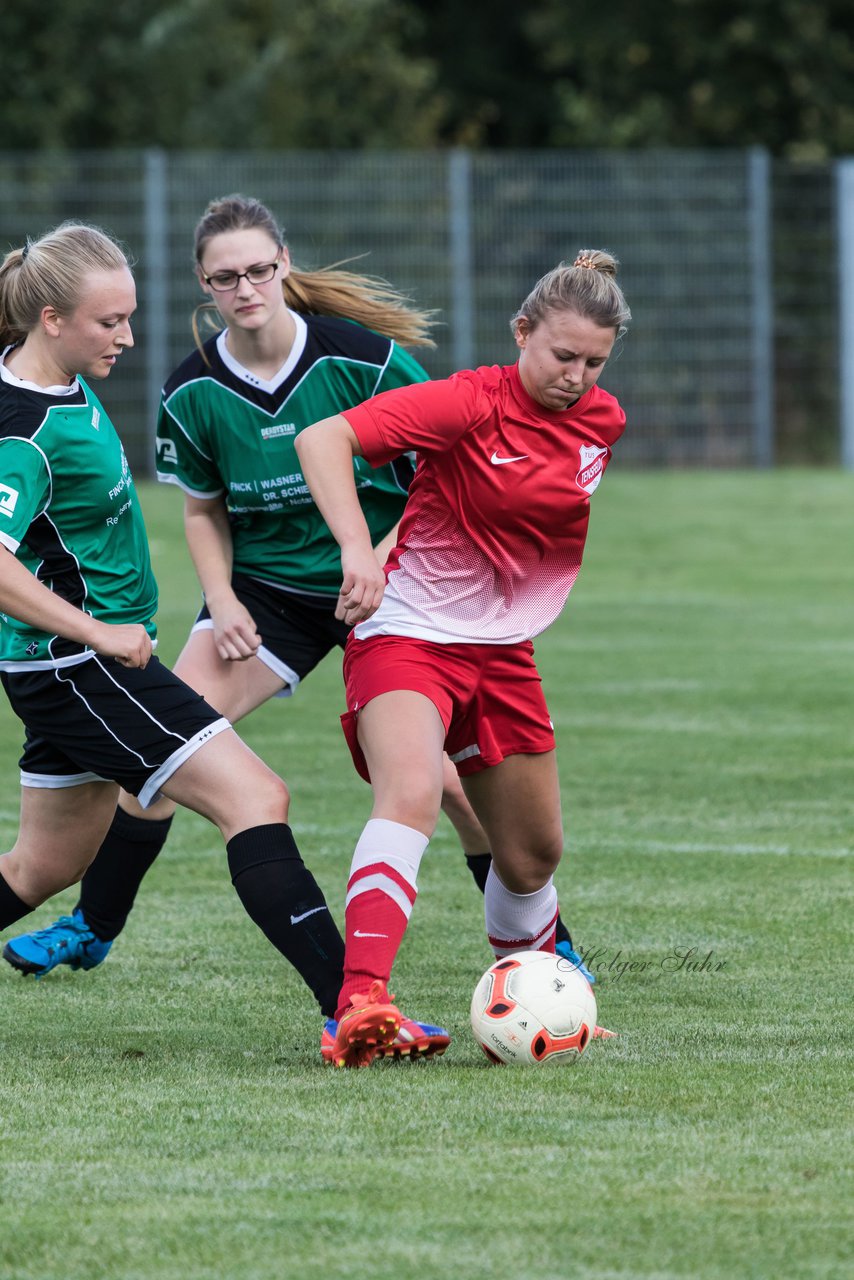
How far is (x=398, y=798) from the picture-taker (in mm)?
4551

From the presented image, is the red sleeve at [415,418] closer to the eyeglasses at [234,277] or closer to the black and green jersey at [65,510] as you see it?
the black and green jersey at [65,510]

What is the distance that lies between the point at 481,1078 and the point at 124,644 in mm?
1166

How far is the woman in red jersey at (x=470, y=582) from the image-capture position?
4535 mm

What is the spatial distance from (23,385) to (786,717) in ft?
20.4

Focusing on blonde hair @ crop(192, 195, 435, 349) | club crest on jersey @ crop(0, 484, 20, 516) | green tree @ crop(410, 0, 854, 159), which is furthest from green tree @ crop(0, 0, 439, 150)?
club crest on jersey @ crop(0, 484, 20, 516)

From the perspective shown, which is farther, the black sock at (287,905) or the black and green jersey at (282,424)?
the black and green jersey at (282,424)

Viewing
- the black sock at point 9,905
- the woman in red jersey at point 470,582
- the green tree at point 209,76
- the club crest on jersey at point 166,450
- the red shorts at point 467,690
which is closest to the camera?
the woman in red jersey at point 470,582

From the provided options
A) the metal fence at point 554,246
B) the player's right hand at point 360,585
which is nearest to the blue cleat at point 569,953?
the player's right hand at point 360,585

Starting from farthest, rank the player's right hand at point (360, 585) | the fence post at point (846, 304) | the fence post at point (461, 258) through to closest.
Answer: the fence post at point (846, 304) → the fence post at point (461, 258) → the player's right hand at point (360, 585)

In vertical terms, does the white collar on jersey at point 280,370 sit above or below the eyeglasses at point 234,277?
below

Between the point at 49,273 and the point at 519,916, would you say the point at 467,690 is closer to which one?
the point at 519,916

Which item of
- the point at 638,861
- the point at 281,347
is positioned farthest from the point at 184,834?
the point at 281,347

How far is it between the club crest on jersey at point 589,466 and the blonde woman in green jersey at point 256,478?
2.72ft

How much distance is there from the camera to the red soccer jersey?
476cm
